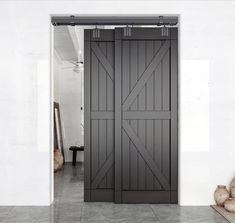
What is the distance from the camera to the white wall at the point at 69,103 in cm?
1100

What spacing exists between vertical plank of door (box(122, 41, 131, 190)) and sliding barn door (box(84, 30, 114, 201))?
0.17 meters

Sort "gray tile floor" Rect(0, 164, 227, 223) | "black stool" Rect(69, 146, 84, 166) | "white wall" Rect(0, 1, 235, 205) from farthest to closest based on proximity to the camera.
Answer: "black stool" Rect(69, 146, 84, 166), "white wall" Rect(0, 1, 235, 205), "gray tile floor" Rect(0, 164, 227, 223)

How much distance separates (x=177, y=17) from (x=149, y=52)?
62cm

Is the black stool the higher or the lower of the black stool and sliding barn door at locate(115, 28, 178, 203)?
A: the lower

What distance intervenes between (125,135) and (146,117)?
15.4 inches

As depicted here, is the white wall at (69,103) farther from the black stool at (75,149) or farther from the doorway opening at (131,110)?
the doorway opening at (131,110)

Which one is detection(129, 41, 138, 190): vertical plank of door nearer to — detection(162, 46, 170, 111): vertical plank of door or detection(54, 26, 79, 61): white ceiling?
detection(162, 46, 170, 111): vertical plank of door

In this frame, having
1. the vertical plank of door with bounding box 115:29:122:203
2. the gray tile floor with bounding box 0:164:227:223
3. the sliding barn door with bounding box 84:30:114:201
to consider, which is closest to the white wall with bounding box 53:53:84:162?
the gray tile floor with bounding box 0:164:227:223

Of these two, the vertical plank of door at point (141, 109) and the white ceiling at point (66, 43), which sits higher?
the white ceiling at point (66, 43)

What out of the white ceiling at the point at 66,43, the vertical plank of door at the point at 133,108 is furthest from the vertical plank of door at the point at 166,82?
the white ceiling at the point at 66,43

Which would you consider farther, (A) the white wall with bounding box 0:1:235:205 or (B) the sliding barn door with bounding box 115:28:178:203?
(B) the sliding barn door with bounding box 115:28:178:203

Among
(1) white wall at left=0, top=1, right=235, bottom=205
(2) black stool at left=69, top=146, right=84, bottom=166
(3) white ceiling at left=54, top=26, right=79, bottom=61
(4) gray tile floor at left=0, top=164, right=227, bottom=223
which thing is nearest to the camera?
(4) gray tile floor at left=0, top=164, right=227, bottom=223

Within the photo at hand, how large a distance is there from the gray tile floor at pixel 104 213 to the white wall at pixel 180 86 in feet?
0.98

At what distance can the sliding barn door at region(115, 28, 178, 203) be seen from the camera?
5.61 metres
